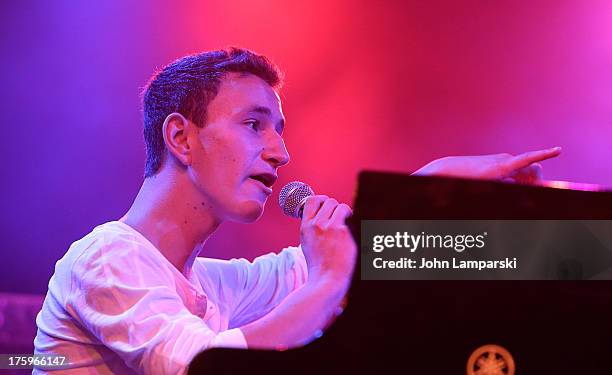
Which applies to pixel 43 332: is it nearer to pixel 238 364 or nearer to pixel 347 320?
pixel 238 364

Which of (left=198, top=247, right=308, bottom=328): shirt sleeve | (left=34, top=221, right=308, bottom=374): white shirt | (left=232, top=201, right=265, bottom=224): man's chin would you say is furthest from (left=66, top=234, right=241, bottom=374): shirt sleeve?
(left=198, top=247, right=308, bottom=328): shirt sleeve

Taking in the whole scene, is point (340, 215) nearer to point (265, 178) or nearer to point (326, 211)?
point (326, 211)

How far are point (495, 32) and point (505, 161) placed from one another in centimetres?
228

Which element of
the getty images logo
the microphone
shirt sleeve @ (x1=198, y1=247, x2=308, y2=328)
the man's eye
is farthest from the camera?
shirt sleeve @ (x1=198, y1=247, x2=308, y2=328)

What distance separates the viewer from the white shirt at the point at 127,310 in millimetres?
1400

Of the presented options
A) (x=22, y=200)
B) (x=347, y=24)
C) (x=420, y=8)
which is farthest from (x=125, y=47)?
(x=420, y=8)

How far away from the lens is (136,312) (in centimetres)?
144

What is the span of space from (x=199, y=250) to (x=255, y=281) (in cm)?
31

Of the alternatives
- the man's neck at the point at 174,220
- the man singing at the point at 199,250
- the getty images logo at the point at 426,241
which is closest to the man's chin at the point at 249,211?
the man singing at the point at 199,250

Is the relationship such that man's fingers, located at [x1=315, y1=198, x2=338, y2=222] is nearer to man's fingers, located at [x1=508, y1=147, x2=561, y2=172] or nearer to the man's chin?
the man's chin

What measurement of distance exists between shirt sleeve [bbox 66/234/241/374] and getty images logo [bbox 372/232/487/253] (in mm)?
385

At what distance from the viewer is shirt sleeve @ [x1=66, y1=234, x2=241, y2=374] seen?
4.55 ft

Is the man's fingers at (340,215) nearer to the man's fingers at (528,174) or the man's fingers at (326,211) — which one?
the man's fingers at (326,211)

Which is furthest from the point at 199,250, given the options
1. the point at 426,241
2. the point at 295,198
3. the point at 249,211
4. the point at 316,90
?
the point at 316,90
